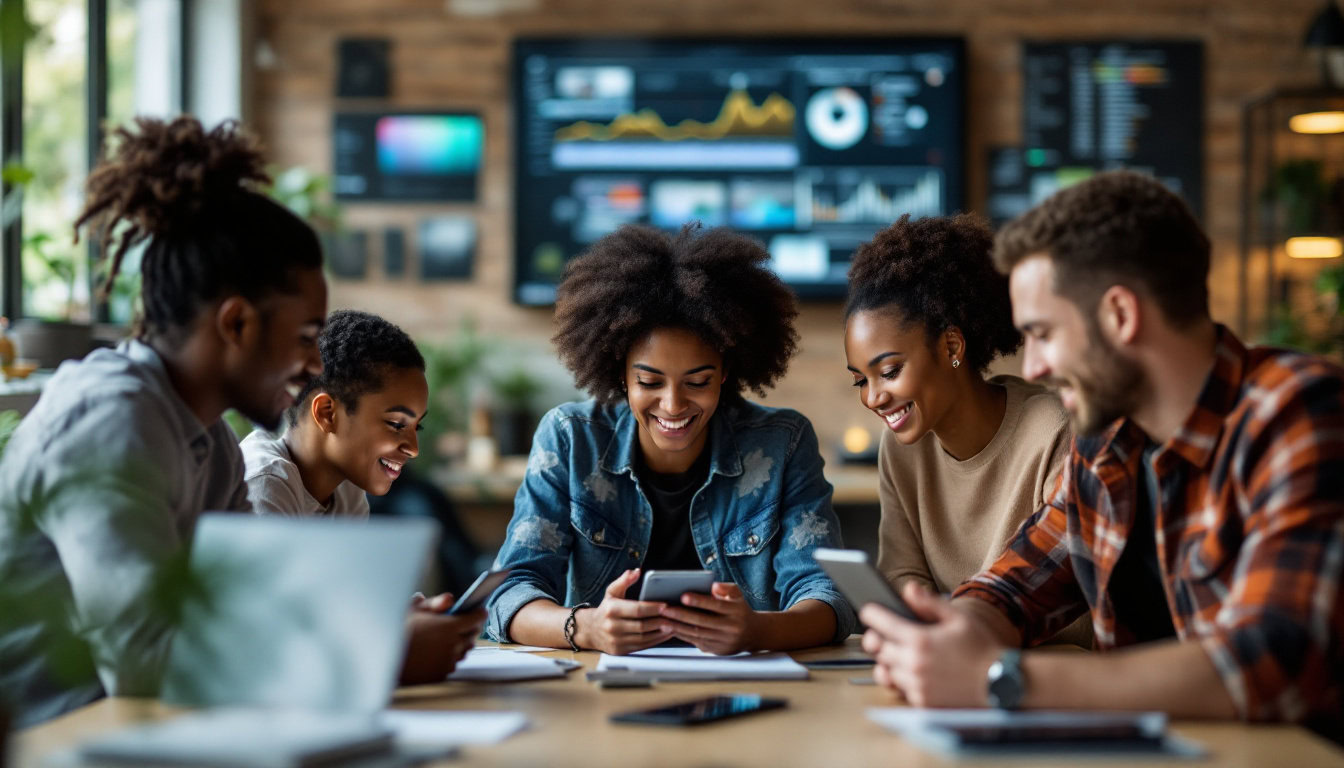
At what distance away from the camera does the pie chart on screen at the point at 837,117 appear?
16.1 ft

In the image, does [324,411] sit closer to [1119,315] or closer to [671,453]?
[671,453]

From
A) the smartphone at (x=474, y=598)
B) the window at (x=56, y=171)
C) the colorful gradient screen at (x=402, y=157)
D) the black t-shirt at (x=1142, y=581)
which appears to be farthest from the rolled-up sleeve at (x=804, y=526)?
the colorful gradient screen at (x=402, y=157)

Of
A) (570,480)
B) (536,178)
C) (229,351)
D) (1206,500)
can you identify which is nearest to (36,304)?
(536,178)

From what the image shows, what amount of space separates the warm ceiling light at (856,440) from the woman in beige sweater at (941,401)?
2.38 metres

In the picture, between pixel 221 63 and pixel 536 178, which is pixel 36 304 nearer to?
pixel 221 63

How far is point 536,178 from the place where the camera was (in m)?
4.95

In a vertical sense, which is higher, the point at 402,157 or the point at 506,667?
the point at 402,157

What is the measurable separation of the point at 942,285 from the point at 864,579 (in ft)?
3.40

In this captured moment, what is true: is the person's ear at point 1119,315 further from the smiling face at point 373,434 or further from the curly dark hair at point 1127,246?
the smiling face at point 373,434

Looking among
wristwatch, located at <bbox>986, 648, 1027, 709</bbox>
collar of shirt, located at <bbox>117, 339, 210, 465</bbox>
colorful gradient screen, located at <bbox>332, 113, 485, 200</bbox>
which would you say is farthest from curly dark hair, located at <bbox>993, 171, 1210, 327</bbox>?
colorful gradient screen, located at <bbox>332, 113, 485, 200</bbox>

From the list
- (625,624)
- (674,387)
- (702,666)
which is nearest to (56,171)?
(674,387)

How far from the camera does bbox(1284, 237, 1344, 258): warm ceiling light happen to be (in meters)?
4.62

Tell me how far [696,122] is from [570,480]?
2931 mm

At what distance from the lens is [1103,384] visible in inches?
57.1
